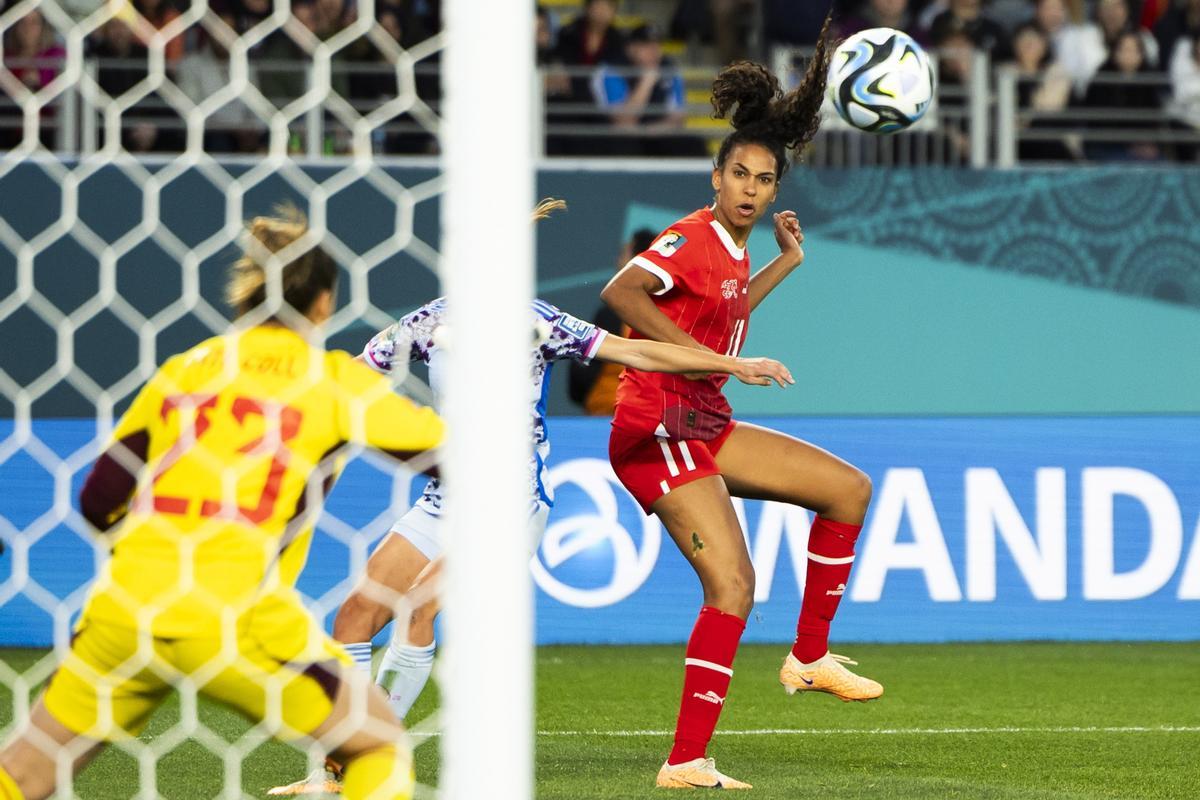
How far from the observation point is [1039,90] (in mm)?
12812

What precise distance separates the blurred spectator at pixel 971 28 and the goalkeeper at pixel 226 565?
9.95m

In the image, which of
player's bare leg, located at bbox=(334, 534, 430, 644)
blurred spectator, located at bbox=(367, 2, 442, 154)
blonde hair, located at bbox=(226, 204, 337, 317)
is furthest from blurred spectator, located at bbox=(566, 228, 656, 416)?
blonde hair, located at bbox=(226, 204, 337, 317)

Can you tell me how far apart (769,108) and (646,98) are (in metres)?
6.78

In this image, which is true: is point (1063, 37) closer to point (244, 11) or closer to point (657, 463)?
point (244, 11)

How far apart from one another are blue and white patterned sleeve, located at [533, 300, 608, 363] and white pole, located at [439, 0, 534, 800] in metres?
1.86

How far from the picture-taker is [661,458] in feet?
18.4

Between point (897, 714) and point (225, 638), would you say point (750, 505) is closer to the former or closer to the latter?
point (897, 714)

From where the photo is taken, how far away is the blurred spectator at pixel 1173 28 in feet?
43.2

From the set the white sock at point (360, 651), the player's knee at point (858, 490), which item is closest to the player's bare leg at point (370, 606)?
the white sock at point (360, 651)

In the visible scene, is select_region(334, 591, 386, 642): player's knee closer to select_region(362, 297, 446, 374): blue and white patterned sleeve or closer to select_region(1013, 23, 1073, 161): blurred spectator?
select_region(362, 297, 446, 374): blue and white patterned sleeve

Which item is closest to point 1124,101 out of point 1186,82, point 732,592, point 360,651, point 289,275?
point 1186,82

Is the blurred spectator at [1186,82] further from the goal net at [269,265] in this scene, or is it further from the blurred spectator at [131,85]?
the blurred spectator at [131,85]

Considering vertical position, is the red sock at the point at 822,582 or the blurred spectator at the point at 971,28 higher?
the blurred spectator at the point at 971,28

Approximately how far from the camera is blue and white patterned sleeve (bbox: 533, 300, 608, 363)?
477 cm
